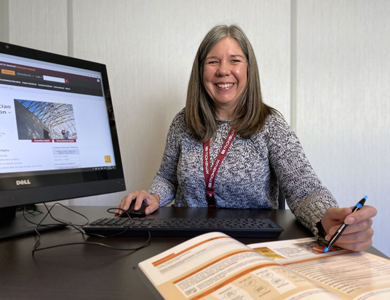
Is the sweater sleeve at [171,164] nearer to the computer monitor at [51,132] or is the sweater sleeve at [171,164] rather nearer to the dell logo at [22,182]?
the computer monitor at [51,132]

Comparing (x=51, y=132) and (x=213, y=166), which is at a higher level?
(x=51, y=132)

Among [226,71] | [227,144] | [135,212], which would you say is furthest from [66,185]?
[226,71]

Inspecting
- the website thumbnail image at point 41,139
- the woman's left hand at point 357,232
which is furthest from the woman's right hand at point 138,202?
the woman's left hand at point 357,232

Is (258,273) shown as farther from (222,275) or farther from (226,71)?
(226,71)

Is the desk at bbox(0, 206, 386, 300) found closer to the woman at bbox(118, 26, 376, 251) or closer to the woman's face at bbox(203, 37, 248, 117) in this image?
the woman at bbox(118, 26, 376, 251)

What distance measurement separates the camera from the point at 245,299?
384 mm

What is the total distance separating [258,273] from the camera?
1.39 ft

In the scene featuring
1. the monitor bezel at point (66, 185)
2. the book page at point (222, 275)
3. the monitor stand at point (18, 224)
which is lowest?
the monitor stand at point (18, 224)

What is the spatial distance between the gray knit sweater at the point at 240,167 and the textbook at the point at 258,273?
573 millimetres

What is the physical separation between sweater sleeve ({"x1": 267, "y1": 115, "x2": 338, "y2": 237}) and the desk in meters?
0.07

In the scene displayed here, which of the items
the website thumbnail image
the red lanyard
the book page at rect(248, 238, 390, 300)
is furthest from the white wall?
the book page at rect(248, 238, 390, 300)

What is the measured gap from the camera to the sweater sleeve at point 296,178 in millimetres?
898

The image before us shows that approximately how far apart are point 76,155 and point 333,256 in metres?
0.75

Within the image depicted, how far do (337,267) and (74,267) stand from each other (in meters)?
0.47
